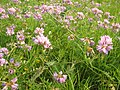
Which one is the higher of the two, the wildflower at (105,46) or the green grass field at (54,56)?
the wildflower at (105,46)

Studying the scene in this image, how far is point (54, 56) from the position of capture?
8.96 feet

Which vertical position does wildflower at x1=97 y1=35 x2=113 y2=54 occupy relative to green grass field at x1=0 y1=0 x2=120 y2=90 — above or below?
above

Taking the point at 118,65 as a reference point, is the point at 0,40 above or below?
above

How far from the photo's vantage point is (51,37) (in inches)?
122

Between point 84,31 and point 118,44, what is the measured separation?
0.51 meters

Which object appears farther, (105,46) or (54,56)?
(54,56)

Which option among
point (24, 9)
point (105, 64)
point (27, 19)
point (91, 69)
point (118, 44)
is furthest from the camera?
point (24, 9)

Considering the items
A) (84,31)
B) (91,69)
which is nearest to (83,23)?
(84,31)

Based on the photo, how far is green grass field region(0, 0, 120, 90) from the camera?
222 cm

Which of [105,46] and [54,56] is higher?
[105,46]

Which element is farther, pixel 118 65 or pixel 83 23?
pixel 83 23

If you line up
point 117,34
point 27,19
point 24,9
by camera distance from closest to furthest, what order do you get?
point 117,34 < point 27,19 < point 24,9

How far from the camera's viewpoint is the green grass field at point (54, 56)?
2225 mm

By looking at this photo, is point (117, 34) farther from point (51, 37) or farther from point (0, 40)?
point (0, 40)
